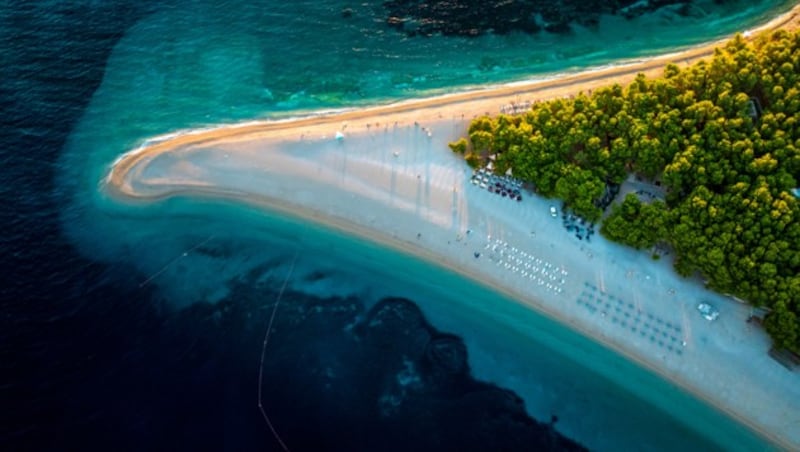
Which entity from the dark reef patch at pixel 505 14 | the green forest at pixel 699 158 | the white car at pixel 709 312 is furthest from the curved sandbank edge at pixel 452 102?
the white car at pixel 709 312

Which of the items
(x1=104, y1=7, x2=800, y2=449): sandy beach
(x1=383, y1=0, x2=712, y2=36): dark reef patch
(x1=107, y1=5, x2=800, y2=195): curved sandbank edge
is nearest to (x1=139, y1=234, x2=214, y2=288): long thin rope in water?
(x1=104, y1=7, x2=800, y2=449): sandy beach

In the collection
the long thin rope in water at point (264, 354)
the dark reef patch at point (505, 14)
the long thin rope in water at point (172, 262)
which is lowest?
the long thin rope in water at point (264, 354)

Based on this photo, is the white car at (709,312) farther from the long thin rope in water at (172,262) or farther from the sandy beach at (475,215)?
the long thin rope in water at (172,262)

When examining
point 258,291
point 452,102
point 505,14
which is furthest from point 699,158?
point 258,291

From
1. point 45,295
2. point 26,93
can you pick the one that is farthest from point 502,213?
point 26,93

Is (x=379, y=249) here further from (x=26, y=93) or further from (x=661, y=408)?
(x=26, y=93)
